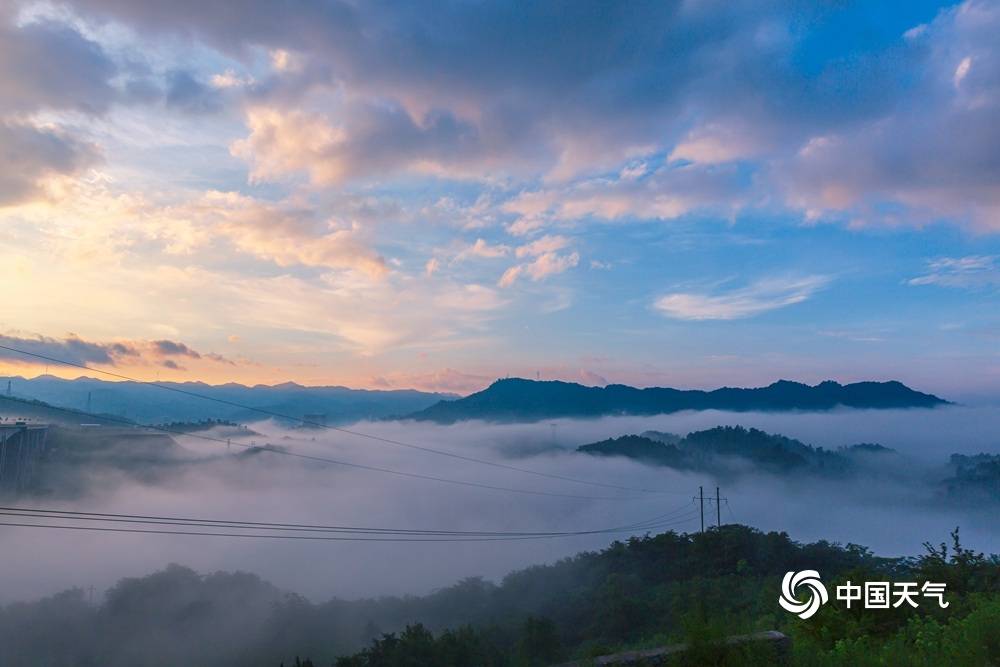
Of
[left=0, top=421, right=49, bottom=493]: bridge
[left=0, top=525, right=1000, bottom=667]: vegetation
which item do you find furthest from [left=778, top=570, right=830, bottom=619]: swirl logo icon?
[left=0, top=421, right=49, bottom=493]: bridge

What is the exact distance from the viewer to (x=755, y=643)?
1094cm

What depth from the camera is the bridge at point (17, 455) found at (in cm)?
14362

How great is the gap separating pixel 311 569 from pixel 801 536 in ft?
482

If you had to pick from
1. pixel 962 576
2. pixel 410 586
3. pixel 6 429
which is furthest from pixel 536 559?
pixel 962 576

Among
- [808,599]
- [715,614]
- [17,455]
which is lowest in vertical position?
[17,455]

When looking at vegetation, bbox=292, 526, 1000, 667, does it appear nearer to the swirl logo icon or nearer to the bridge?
the swirl logo icon

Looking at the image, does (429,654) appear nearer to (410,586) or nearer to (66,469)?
(410,586)

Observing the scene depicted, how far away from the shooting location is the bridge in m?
144

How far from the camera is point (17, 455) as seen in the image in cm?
14912

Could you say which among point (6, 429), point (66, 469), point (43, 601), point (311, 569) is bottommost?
point (311, 569)

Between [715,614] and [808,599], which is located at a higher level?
[715,614]

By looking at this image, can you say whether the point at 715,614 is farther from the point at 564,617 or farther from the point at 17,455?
the point at 17,455

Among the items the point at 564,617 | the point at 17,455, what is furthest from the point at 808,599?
the point at 17,455

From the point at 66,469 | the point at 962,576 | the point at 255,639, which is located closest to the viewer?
the point at 962,576
